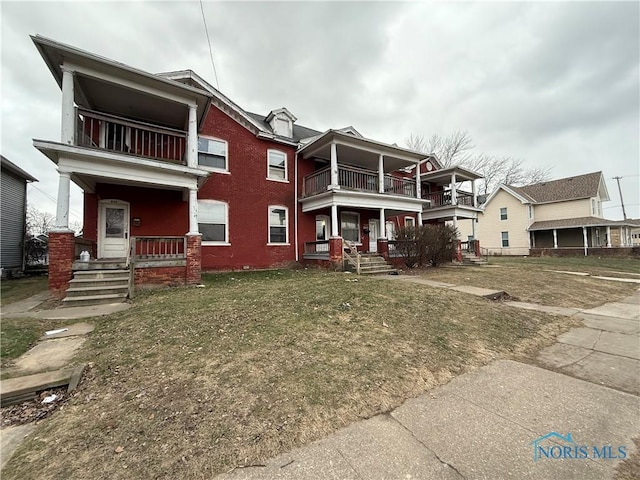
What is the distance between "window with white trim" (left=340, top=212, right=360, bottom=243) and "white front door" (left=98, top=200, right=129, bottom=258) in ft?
33.5

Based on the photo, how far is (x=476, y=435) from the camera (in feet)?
7.18

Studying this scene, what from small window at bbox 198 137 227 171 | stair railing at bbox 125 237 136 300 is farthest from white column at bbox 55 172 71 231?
small window at bbox 198 137 227 171

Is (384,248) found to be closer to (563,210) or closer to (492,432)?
(492,432)

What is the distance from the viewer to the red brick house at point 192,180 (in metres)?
7.57

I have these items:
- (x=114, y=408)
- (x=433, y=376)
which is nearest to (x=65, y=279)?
(x=114, y=408)

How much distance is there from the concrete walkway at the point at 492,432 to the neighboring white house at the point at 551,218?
25581 millimetres

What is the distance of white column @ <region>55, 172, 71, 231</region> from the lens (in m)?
7.14

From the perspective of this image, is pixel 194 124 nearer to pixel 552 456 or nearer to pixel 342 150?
pixel 342 150

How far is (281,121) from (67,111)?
917 centimetres

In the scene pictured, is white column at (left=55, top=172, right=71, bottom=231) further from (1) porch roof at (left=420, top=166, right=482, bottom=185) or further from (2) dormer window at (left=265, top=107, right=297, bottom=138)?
(1) porch roof at (left=420, top=166, right=482, bottom=185)

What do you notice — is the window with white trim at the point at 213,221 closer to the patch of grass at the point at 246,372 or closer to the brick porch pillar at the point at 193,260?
the brick porch pillar at the point at 193,260

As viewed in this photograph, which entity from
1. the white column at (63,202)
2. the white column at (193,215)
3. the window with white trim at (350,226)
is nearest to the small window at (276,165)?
the window with white trim at (350,226)

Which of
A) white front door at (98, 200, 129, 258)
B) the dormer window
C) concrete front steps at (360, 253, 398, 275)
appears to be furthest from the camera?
the dormer window

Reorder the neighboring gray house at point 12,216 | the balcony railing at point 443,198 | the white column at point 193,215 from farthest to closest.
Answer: the balcony railing at point 443,198
the neighboring gray house at point 12,216
the white column at point 193,215
